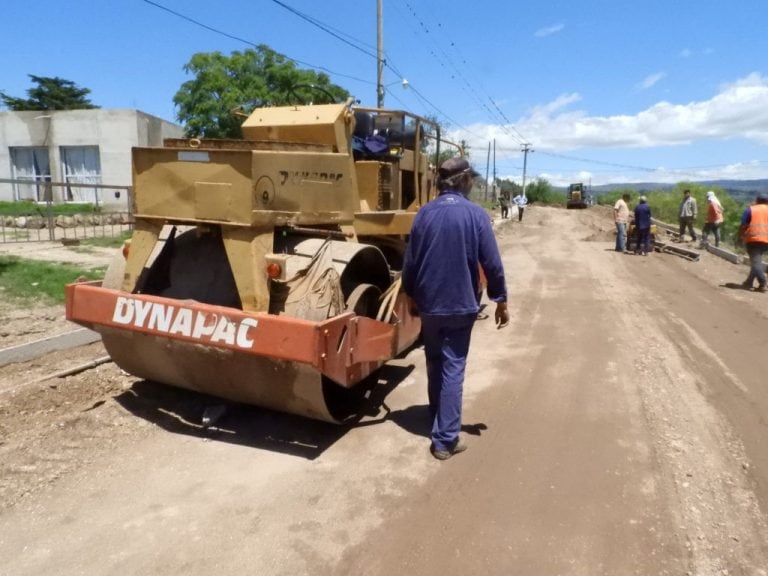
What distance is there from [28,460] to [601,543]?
3.36 m

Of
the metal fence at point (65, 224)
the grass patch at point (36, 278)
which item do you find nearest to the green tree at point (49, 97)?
the metal fence at point (65, 224)

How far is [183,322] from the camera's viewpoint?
3.75 meters

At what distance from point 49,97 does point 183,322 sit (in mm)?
47667

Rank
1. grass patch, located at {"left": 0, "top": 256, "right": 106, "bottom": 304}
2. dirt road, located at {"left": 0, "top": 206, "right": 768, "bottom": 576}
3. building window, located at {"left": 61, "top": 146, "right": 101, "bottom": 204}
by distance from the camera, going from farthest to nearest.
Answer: building window, located at {"left": 61, "top": 146, "right": 101, "bottom": 204}
grass patch, located at {"left": 0, "top": 256, "right": 106, "bottom": 304}
dirt road, located at {"left": 0, "top": 206, "right": 768, "bottom": 576}

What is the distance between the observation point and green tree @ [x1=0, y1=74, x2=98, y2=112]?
42094 mm

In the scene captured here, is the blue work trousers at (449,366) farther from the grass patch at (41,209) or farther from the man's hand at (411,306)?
the grass patch at (41,209)

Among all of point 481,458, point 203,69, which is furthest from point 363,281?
point 203,69

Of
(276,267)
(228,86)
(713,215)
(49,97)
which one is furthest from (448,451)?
(49,97)

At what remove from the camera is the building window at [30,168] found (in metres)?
30.5

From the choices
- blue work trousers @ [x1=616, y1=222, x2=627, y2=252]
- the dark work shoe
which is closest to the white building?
blue work trousers @ [x1=616, y1=222, x2=627, y2=252]

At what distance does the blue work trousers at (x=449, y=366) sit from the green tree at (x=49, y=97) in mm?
46775

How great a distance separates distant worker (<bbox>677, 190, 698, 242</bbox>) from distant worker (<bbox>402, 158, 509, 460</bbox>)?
Result: 15694mm

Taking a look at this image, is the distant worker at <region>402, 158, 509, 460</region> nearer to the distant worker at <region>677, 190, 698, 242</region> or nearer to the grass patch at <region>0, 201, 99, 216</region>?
the distant worker at <region>677, 190, 698, 242</region>

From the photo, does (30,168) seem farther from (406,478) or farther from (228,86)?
(406,478)
